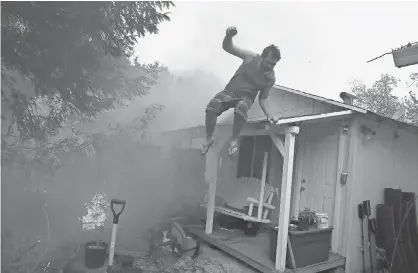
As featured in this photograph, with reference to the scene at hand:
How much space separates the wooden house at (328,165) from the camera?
15.0 ft

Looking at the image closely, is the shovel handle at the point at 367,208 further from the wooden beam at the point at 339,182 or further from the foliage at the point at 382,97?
the foliage at the point at 382,97

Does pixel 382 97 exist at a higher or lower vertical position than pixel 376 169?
higher

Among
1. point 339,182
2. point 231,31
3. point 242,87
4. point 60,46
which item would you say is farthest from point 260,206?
point 60,46

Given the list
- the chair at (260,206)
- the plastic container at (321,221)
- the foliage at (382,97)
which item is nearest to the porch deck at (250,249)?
the chair at (260,206)

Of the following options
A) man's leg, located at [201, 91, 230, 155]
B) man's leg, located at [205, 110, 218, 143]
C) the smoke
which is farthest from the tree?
man's leg, located at [205, 110, 218, 143]

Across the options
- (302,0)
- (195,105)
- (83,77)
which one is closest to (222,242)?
(83,77)

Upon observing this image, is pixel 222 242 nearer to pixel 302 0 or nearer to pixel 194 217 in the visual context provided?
pixel 194 217

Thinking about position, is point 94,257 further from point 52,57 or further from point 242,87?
point 242,87

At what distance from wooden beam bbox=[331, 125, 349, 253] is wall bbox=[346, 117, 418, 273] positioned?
167 mm

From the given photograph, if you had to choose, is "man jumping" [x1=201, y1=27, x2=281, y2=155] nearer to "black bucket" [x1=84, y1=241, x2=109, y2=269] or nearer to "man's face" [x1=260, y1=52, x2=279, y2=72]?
"man's face" [x1=260, y1=52, x2=279, y2=72]

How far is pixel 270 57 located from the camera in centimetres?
390

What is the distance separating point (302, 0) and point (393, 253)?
450cm

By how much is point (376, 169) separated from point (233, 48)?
381 centimetres

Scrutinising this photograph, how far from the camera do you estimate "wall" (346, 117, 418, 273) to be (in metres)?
5.14
